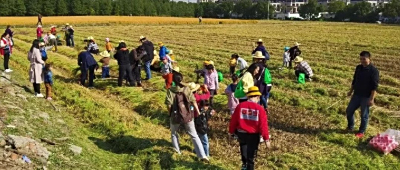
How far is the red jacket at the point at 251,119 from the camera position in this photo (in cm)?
619

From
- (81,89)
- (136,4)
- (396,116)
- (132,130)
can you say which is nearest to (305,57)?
(396,116)

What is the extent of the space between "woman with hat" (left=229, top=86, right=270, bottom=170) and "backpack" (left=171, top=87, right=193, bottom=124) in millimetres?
1170

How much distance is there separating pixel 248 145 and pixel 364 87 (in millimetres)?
3896

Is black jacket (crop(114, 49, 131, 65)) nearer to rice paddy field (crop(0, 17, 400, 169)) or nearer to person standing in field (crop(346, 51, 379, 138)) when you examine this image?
rice paddy field (crop(0, 17, 400, 169))

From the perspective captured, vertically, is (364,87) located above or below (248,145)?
above

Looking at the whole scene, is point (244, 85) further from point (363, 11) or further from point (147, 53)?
point (363, 11)

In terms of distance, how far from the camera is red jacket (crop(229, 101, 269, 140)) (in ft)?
20.3

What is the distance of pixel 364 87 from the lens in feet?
29.2

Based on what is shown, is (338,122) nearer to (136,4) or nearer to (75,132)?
(75,132)

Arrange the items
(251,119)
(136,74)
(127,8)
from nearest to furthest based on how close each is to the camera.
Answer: (251,119), (136,74), (127,8)

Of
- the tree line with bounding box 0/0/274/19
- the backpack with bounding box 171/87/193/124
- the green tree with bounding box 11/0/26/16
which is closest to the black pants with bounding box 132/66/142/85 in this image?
the backpack with bounding box 171/87/193/124


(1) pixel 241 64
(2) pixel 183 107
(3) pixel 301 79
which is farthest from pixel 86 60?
(3) pixel 301 79

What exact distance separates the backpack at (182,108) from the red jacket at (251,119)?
4.01 ft

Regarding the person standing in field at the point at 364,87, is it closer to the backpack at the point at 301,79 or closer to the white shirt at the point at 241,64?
the white shirt at the point at 241,64
